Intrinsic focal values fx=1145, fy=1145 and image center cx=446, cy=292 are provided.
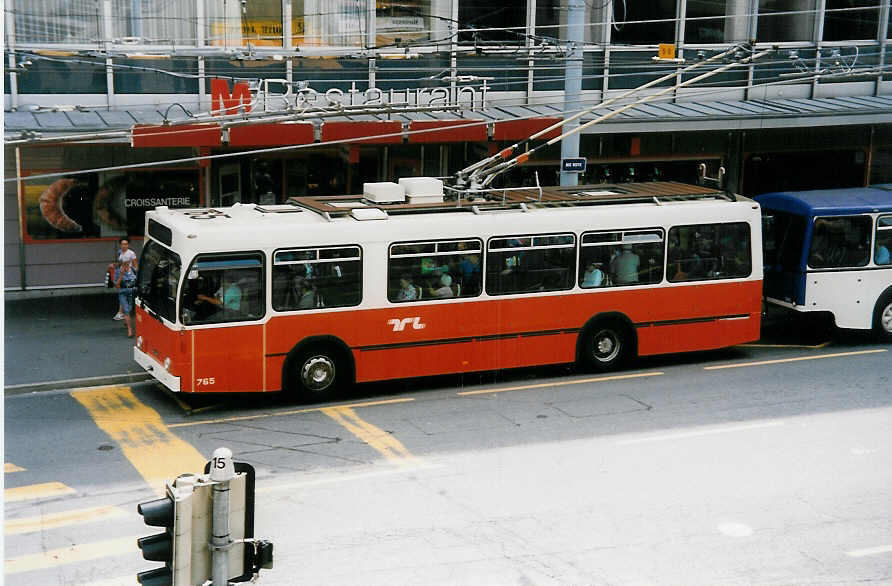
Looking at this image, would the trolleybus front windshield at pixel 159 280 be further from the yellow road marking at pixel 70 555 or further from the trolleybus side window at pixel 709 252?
the trolleybus side window at pixel 709 252

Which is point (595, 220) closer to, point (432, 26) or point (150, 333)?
point (150, 333)

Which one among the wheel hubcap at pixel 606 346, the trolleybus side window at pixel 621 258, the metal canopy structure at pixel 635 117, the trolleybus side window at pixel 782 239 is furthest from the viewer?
the metal canopy structure at pixel 635 117

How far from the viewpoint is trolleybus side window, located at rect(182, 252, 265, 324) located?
48.2ft

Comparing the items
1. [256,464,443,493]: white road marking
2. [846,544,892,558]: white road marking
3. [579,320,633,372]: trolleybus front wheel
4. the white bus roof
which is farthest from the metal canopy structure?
[846,544,892,558]: white road marking

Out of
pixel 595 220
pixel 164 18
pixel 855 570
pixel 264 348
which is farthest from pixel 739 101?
pixel 855 570

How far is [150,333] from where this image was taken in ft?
51.2

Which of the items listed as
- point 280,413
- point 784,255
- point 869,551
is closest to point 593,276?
point 784,255

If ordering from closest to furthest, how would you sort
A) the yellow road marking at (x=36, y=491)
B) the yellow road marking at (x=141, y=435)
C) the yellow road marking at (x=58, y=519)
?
the yellow road marking at (x=58, y=519)
the yellow road marking at (x=36, y=491)
the yellow road marking at (x=141, y=435)

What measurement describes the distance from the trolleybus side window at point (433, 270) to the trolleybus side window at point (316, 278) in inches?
20.8

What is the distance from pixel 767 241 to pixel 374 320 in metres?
Result: 7.75

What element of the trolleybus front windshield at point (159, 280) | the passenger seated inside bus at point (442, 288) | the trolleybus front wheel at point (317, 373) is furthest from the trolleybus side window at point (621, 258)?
the trolleybus front windshield at point (159, 280)

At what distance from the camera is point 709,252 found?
1791cm

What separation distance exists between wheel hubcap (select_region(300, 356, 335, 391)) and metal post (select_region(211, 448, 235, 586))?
10.3 metres

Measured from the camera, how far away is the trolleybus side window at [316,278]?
15188 mm
